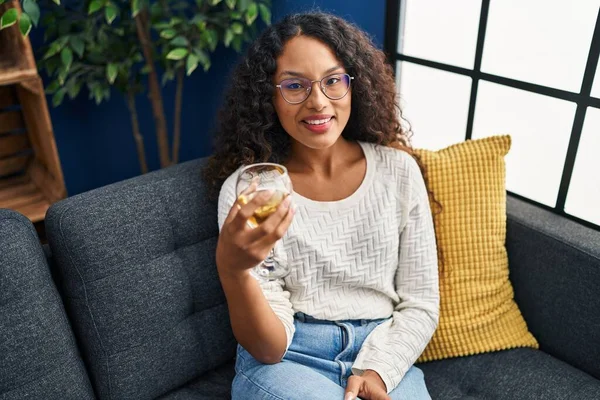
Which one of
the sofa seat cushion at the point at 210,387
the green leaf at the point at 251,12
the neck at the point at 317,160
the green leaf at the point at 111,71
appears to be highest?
the green leaf at the point at 251,12

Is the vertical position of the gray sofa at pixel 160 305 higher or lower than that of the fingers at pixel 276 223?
lower

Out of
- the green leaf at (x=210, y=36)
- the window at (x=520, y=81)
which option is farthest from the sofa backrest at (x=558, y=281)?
the green leaf at (x=210, y=36)

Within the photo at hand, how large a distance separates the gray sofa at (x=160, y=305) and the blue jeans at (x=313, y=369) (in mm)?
163

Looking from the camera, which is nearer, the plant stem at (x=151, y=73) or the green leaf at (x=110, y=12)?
the green leaf at (x=110, y=12)

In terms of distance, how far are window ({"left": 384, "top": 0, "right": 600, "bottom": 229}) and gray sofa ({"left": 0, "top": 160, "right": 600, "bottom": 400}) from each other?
0.83 feet

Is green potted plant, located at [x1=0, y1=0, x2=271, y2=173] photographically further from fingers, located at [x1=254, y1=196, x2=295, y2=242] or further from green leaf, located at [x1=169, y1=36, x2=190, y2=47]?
fingers, located at [x1=254, y1=196, x2=295, y2=242]

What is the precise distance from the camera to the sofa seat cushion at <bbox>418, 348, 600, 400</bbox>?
50.8 inches

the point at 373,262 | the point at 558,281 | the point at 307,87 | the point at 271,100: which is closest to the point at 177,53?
the point at 271,100

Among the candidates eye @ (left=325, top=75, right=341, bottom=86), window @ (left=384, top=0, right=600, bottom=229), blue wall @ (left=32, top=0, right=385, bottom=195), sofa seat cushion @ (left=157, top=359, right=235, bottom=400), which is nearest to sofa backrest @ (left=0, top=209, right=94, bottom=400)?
sofa seat cushion @ (left=157, top=359, right=235, bottom=400)

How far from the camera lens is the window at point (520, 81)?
5.00 ft

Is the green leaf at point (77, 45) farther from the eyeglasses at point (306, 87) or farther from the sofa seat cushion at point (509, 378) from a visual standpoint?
the sofa seat cushion at point (509, 378)

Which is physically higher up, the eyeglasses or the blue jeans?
the eyeglasses

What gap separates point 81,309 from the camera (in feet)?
4.12

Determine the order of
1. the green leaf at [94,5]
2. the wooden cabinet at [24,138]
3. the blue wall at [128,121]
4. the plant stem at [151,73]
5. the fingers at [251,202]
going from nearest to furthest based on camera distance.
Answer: the fingers at [251,202], the wooden cabinet at [24,138], the green leaf at [94,5], the plant stem at [151,73], the blue wall at [128,121]
